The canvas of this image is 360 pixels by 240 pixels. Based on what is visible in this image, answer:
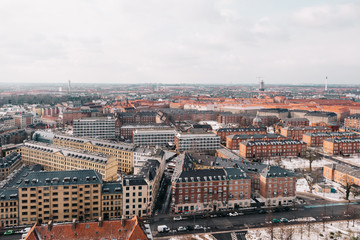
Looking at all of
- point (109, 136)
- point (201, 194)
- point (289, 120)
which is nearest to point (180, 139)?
point (109, 136)

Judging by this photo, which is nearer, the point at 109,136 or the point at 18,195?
the point at 18,195

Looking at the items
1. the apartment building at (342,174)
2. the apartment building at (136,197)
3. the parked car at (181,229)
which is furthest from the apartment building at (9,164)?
the apartment building at (342,174)

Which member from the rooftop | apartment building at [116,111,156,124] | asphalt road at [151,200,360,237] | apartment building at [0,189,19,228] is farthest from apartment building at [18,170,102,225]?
apartment building at [116,111,156,124]

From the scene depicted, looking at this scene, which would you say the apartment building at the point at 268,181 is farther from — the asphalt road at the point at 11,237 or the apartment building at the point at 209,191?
the asphalt road at the point at 11,237

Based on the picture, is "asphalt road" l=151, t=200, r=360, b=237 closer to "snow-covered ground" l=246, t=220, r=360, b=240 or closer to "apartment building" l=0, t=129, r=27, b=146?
"snow-covered ground" l=246, t=220, r=360, b=240

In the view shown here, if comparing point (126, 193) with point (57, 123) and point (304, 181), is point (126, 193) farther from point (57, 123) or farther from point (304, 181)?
point (57, 123)
